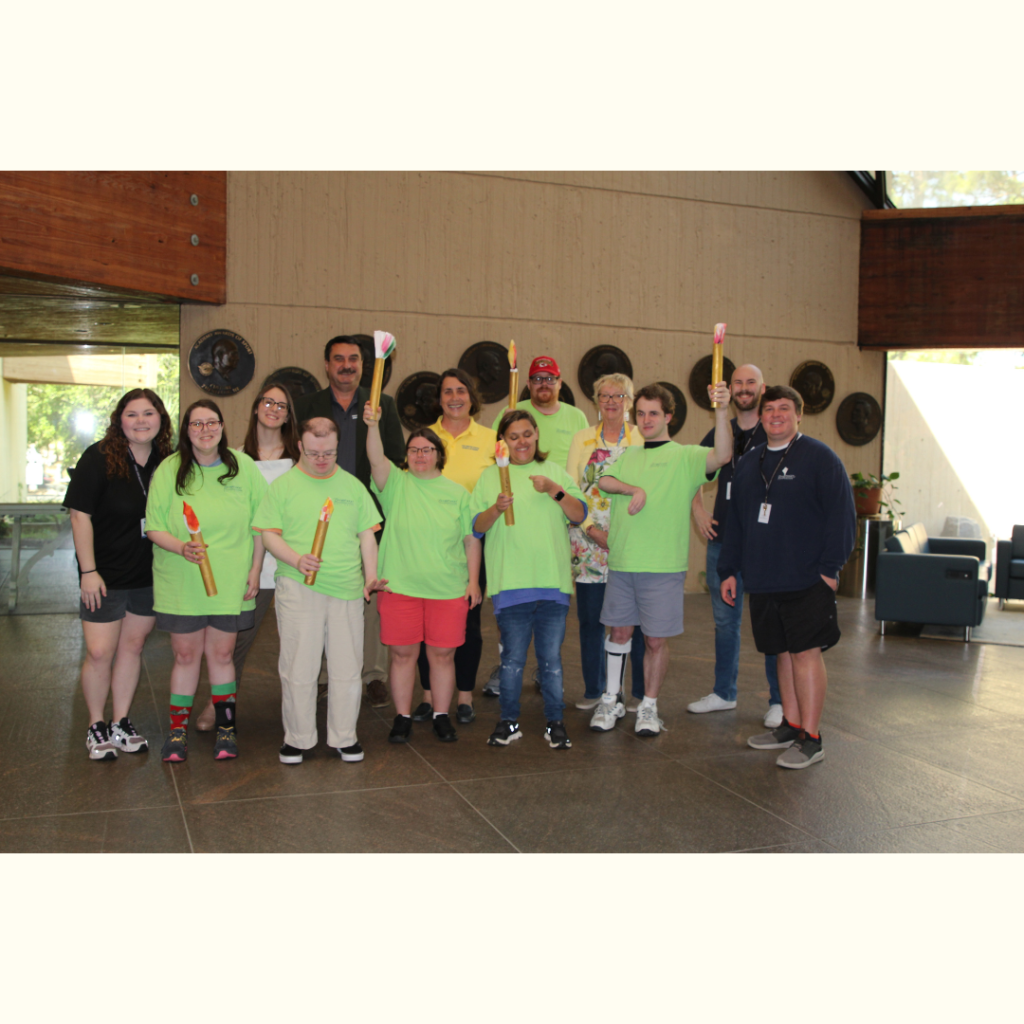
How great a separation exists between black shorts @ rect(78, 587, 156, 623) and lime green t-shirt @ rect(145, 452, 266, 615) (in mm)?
96

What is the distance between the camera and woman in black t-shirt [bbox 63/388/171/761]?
12.7 feet

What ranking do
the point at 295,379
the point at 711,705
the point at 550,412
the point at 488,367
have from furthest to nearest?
the point at 488,367
the point at 295,379
the point at 550,412
the point at 711,705

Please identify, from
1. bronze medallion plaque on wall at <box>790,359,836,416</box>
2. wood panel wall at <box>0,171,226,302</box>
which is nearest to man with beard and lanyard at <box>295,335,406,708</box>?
wood panel wall at <box>0,171,226,302</box>

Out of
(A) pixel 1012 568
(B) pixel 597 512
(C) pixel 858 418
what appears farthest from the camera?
(C) pixel 858 418

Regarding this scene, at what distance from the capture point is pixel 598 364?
9.76m

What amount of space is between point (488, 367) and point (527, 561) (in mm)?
5550

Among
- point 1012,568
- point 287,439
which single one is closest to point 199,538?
point 287,439

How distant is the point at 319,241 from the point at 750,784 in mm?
7077

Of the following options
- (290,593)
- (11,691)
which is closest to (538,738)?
(290,593)

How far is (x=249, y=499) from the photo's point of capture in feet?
13.1

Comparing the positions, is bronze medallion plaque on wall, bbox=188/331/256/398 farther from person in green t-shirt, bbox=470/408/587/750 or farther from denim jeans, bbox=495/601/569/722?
denim jeans, bbox=495/601/569/722

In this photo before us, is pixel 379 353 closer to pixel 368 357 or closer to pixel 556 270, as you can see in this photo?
pixel 368 357

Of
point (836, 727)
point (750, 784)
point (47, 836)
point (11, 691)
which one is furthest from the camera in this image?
point (11, 691)

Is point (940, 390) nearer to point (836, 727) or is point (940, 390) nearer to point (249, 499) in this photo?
point (836, 727)
